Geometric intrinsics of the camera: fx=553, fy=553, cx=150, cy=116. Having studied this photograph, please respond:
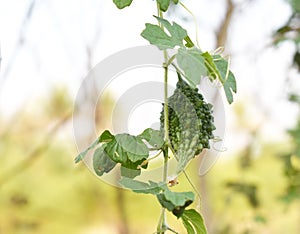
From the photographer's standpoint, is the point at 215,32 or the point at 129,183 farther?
the point at 215,32

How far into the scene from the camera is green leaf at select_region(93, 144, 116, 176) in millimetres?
574

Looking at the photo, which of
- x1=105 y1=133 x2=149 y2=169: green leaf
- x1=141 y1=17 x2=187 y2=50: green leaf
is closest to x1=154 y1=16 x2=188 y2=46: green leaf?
x1=141 y1=17 x2=187 y2=50: green leaf

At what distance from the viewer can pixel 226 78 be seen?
1.64 ft

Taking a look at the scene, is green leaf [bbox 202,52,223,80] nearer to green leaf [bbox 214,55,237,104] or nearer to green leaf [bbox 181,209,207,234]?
green leaf [bbox 214,55,237,104]

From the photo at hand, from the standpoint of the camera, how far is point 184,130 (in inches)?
20.2

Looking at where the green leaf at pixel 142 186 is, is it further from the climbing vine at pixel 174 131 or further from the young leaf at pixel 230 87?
the young leaf at pixel 230 87

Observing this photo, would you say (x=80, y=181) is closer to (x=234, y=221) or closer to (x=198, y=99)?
(x=234, y=221)

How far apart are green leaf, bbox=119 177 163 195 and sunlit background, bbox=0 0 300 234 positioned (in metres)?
0.19

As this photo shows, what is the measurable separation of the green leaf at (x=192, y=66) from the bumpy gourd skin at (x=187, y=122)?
6cm

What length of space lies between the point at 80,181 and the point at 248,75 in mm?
1104

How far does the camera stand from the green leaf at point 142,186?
49cm

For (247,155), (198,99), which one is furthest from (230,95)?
(247,155)

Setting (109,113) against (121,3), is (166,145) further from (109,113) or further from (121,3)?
(109,113)

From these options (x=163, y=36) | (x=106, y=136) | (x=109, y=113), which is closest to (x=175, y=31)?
(x=163, y=36)
